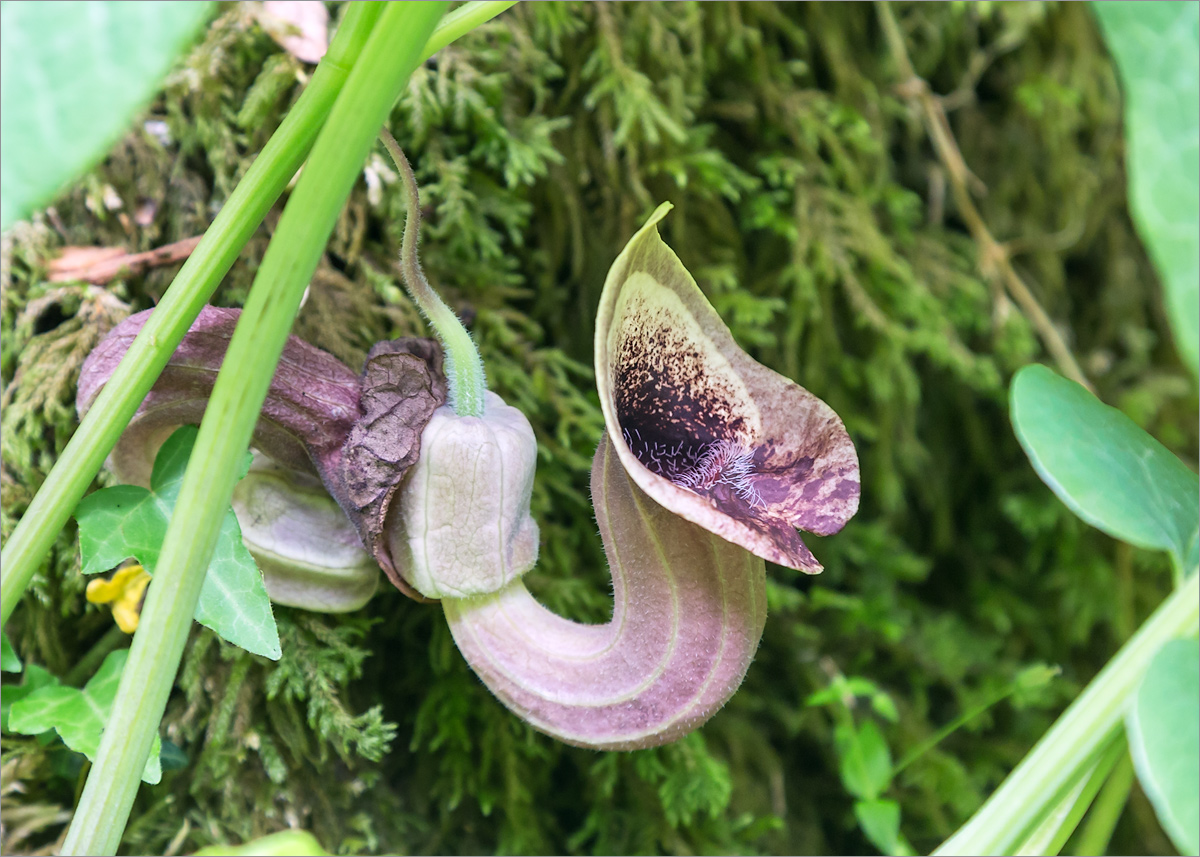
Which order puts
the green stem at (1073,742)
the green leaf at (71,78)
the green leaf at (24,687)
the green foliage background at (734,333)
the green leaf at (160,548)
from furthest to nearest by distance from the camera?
the green foliage background at (734,333) < the green leaf at (24,687) < the green leaf at (160,548) < the green stem at (1073,742) < the green leaf at (71,78)

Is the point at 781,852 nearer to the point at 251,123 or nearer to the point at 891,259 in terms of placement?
the point at 891,259

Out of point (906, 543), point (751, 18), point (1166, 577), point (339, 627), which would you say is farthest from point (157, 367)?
point (1166, 577)

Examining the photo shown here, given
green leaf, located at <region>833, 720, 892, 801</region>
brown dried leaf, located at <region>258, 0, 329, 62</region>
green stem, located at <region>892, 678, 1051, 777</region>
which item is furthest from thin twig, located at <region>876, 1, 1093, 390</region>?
brown dried leaf, located at <region>258, 0, 329, 62</region>

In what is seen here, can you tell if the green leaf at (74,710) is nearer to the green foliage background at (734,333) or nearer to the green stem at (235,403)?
the green foliage background at (734,333)

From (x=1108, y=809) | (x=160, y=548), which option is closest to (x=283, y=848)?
(x=160, y=548)

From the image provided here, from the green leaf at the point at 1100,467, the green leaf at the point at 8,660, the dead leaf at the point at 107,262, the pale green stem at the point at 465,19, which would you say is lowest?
the green leaf at the point at 8,660

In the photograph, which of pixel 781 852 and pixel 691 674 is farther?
pixel 781 852

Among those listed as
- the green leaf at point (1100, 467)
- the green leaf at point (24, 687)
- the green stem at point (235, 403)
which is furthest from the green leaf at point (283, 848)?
the green leaf at point (1100, 467)
